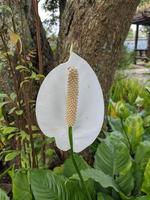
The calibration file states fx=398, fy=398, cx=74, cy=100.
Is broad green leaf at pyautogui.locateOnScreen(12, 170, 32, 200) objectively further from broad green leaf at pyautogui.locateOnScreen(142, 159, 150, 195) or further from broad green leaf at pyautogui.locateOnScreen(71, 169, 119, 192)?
broad green leaf at pyautogui.locateOnScreen(142, 159, 150, 195)

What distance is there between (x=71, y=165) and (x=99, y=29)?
62 cm

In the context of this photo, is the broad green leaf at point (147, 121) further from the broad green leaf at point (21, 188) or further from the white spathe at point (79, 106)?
the white spathe at point (79, 106)

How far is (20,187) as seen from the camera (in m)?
1.49

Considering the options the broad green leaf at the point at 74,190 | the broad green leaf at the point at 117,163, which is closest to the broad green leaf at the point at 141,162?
the broad green leaf at the point at 117,163

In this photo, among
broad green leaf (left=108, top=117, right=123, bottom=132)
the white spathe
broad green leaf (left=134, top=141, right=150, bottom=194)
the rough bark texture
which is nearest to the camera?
the white spathe

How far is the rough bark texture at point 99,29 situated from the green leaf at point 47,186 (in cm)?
62

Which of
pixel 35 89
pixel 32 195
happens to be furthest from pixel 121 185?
pixel 35 89

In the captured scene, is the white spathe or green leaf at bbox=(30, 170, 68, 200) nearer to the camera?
the white spathe

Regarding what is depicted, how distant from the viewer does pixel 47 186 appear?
142 cm

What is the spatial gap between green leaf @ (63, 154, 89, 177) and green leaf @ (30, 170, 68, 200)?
0.38 feet

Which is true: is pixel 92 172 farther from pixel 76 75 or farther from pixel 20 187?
pixel 76 75

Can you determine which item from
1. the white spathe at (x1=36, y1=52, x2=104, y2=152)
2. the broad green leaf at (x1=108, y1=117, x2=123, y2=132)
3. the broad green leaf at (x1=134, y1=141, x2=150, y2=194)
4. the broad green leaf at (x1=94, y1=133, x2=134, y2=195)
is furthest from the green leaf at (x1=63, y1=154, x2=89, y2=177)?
the broad green leaf at (x1=108, y1=117, x2=123, y2=132)

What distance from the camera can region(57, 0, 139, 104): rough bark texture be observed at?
69.2 inches

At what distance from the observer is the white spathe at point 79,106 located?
1104mm
